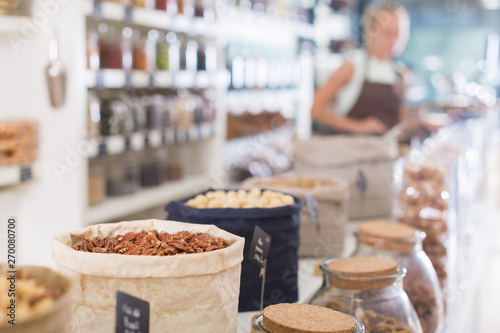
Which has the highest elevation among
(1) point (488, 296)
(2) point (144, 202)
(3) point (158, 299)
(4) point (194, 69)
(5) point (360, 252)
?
(4) point (194, 69)

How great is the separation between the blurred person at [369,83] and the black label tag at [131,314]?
2.34m

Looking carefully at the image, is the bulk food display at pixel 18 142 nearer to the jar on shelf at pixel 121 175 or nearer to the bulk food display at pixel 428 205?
the jar on shelf at pixel 121 175

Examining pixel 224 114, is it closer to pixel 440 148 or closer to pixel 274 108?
pixel 274 108

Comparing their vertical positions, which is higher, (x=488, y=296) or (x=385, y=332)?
(x=385, y=332)

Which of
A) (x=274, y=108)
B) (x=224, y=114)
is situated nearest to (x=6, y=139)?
(x=224, y=114)

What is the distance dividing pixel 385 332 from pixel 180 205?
1.49 ft

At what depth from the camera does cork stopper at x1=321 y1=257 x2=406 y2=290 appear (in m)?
1.09

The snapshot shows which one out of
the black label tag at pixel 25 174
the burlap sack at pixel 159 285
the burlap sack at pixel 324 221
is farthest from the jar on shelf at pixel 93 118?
the burlap sack at pixel 159 285

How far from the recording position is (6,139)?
7.90 feet

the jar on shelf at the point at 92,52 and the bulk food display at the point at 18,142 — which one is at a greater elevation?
the jar on shelf at the point at 92,52

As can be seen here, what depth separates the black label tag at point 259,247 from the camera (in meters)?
1.08

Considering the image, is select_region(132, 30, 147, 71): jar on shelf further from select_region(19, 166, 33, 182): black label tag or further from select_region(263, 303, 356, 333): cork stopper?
select_region(263, 303, 356, 333): cork stopper

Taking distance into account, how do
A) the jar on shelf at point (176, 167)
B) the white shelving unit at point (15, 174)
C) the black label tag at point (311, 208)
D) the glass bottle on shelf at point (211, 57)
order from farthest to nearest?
the glass bottle on shelf at point (211, 57), the jar on shelf at point (176, 167), the white shelving unit at point (15, 174), the black label tag at point (311, 208)

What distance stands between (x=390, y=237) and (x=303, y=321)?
581 mm
